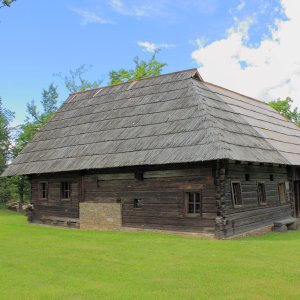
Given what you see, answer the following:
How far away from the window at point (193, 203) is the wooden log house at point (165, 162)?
0.11ft

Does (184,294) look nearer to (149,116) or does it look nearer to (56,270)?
(56,270)

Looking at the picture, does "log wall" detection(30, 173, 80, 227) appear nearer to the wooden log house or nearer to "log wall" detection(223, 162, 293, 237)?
the wooden log house

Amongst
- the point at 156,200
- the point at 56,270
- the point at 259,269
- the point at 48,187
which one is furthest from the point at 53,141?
the point at 259,269

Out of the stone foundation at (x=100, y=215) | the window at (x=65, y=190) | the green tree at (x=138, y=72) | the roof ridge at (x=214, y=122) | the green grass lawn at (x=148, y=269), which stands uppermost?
the green tree at (x=138, y=72)

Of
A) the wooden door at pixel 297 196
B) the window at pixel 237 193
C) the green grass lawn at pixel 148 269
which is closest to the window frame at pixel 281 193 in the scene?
the wooden door at pixel 297 196

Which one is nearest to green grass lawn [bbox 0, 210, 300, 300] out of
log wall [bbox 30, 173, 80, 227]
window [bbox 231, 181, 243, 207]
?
window [bbox 231, 181, 243, 207]

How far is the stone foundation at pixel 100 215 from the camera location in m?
15.4

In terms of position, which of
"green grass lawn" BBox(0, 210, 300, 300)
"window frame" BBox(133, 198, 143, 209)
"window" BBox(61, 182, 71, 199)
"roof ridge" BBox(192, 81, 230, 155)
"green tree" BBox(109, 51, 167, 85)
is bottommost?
"green grass lawn" BBox(0, 210, 300, 300)

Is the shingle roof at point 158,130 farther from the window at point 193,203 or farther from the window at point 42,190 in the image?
the window at point 193,203

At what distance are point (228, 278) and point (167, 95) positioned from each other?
10590 mm

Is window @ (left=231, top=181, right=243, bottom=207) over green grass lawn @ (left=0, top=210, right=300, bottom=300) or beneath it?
over

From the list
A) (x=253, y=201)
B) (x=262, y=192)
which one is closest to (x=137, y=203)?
(x=253, y=201)

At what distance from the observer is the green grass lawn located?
6625 millimetres

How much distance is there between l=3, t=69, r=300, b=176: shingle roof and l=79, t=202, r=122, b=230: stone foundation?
5.40 ft
